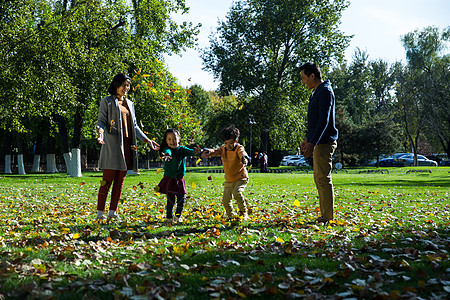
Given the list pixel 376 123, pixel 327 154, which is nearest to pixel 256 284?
pixel 327 154

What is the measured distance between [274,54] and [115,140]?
1363 inches

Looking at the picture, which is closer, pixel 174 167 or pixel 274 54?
pixel 174 167

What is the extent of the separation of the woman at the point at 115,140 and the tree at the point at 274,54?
97.7 ft

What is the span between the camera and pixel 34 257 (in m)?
3.88

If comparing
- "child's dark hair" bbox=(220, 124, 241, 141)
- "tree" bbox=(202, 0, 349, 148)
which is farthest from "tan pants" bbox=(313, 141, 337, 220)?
"tree" bbox=(202, 0, 349, 148)

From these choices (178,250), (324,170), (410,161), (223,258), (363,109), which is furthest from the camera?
(363,109)

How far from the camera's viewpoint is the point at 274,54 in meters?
38.8

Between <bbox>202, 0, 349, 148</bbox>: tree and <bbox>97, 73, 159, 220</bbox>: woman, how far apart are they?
29.8 metres

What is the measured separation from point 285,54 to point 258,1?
5927mm

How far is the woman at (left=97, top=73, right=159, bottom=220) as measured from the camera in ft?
20.2

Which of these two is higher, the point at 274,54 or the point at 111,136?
the point at 274,54

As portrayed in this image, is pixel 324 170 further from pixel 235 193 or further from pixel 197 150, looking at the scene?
pixel 197 150

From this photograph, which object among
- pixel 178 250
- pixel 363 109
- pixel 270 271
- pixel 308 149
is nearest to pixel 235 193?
pixel 308 149

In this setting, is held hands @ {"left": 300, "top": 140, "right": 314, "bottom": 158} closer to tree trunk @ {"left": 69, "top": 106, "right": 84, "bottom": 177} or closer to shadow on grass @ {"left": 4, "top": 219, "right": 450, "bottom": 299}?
shadow on grass @ {"left": 4, "top": 219, "right": 450, "bottom": 299}
